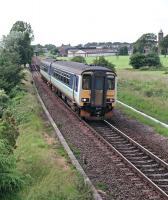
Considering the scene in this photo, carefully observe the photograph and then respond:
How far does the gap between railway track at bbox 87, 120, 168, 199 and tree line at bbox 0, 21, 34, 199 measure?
146 inches

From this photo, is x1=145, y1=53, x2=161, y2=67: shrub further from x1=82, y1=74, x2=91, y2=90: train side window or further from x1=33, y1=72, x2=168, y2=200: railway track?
x1=33, y1=72, x2=168, y2=200: railway track

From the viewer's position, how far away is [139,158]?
15.5 m

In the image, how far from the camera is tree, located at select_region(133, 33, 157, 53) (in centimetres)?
12732

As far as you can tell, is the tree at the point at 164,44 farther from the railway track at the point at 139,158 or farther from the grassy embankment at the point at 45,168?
the grassy embankment at the point at 45,168

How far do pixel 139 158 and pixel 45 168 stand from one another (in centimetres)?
390

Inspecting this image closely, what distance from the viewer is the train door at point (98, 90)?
2295cm

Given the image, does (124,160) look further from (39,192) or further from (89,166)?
(39,192)

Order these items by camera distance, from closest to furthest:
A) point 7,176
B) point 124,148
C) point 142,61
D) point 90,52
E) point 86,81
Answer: point 7,176 < point 124,148 < point 86,81 < point 142,61 < point 90,52

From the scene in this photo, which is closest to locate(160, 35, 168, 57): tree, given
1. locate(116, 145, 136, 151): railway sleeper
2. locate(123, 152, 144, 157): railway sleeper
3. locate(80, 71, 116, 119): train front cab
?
locate(80, 71, 116, 119): train front cab

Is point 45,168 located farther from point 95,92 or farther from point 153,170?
point 95,92

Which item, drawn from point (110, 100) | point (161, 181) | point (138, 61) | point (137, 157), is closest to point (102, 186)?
point (161, 181)

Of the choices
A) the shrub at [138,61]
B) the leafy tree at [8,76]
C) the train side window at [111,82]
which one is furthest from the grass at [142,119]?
the shrub at [138,61]

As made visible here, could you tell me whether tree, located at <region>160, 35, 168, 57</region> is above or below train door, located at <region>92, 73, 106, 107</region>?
above

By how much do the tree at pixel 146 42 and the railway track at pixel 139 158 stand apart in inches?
4204
